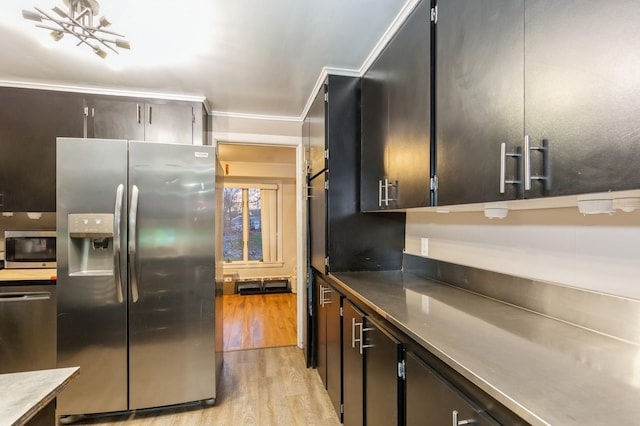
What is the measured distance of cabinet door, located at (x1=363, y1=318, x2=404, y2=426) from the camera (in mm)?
1184

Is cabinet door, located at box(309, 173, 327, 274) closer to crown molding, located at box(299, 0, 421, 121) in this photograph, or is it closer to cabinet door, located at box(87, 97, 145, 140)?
crown molding, located at box(299, 0, 421, 121)

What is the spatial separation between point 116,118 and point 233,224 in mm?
3234

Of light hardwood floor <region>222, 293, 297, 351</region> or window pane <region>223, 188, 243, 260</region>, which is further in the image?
window pane <region>223, 188, 243, 260</region>

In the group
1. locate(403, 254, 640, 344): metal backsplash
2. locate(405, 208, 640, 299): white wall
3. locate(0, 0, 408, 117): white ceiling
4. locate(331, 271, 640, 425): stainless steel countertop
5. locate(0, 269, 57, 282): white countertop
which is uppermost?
locate(0, 0, 408, 117): white ceiling

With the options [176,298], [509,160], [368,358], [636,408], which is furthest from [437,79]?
[176,298]

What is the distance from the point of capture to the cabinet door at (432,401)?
2.66ft

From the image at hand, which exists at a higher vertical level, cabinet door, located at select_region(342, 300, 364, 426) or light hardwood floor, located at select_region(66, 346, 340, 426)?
cabinet door, located at select_region(342, 300, 364, 426)

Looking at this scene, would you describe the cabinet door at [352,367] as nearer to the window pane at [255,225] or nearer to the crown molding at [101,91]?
the crown molding at [101,91]

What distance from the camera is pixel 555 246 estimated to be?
1199 mm

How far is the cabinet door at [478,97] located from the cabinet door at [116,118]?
2.44 meters

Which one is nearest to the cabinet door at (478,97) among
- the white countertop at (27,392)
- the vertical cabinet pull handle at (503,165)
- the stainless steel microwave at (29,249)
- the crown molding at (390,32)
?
the vertical cabinet pull handle at (503,165)

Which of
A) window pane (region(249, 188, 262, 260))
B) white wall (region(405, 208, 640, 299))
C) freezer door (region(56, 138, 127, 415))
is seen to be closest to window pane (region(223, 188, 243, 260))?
window pane (region(249, 188, 262, 260))

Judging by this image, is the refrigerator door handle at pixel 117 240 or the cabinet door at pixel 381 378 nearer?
the cabinet door at pixel 381 378

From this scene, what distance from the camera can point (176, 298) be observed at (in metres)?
2.17
